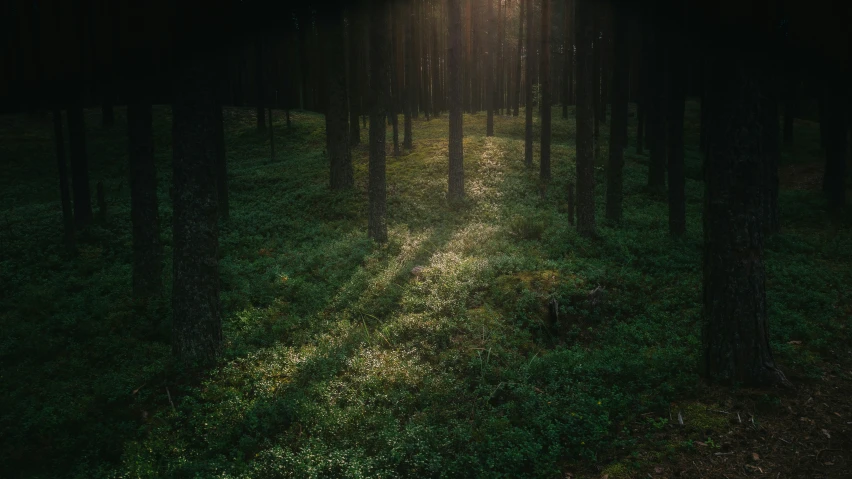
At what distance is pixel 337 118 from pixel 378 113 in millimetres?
6912

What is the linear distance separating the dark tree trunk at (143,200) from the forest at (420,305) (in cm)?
6

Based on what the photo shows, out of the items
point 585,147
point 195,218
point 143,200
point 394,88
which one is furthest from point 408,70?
point 195,218

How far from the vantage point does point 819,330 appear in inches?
361

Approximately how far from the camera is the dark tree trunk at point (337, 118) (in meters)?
22.3

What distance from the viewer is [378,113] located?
1603cm

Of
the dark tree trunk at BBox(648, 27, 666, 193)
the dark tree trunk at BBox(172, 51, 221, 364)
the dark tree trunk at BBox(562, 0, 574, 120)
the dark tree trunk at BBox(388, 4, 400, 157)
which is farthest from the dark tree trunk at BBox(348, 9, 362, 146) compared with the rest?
the dark tree trunk at BBox(562, 0, 574, 120)

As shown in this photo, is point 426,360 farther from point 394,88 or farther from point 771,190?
point 394,88

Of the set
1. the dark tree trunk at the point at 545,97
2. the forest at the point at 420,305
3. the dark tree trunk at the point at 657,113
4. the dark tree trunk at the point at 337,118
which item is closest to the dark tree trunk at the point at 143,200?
the forest at the point at 420,305

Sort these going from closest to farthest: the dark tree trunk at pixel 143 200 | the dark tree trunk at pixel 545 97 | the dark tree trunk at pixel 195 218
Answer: the dark tree trunk at pixel 195 218 → the dark tree trunk at pixel 143 200 → the dark tree trunk at pixel 545 97

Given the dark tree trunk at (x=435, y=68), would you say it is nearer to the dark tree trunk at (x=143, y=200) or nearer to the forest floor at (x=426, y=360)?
the forest floor at (x=426, y=360)

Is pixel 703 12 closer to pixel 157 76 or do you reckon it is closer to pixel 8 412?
pixel 157 76

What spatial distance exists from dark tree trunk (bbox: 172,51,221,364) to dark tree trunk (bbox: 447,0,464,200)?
13.7 meters

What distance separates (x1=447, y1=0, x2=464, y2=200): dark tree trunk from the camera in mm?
21672

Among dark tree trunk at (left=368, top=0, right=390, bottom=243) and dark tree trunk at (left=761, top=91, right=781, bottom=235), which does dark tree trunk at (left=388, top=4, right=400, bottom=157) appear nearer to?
dark tree trunk at (left=368, top=0, right=390, bottom=243)
